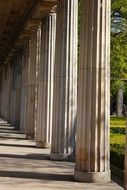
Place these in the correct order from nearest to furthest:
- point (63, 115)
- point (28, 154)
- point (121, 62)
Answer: point (63, 115) < point (28, 154) < point (121, 62)

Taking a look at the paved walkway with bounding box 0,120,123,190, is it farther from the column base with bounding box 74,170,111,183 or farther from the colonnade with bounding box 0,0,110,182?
the colonnade with bounding box 0,0,110,182

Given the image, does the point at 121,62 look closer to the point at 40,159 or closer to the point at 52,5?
A: the point at 52,5

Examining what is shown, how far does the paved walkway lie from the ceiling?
6.64 meters

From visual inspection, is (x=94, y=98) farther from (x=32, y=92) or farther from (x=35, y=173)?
(x=32, y=92)

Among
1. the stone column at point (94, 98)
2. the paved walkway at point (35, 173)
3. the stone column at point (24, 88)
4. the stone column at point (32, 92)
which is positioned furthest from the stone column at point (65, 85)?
the stone column at point (24, 88)

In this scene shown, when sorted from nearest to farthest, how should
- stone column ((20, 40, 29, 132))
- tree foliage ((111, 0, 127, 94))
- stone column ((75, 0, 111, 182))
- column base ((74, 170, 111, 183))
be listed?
1. column base ((74, 170, 111, 183))
2. stone column ((75, 0, 111, 182))
3. tree foliage ((111, 0, 127, 94))
4. stone column ((20, 40, 29, 132))

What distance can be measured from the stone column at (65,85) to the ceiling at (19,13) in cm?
288

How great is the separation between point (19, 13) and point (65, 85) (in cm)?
1050

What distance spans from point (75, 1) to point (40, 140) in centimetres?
760

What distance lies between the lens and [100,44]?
13688 mm

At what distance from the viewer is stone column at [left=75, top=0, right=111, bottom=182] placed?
13367 millimetres

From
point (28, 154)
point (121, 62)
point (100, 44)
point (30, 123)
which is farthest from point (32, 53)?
point (100, 44)

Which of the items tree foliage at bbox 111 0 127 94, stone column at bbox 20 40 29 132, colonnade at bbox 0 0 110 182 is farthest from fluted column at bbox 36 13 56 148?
stone column at bbox 20 40 29 132

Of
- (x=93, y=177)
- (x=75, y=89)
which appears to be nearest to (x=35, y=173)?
(x=93, y=177)
